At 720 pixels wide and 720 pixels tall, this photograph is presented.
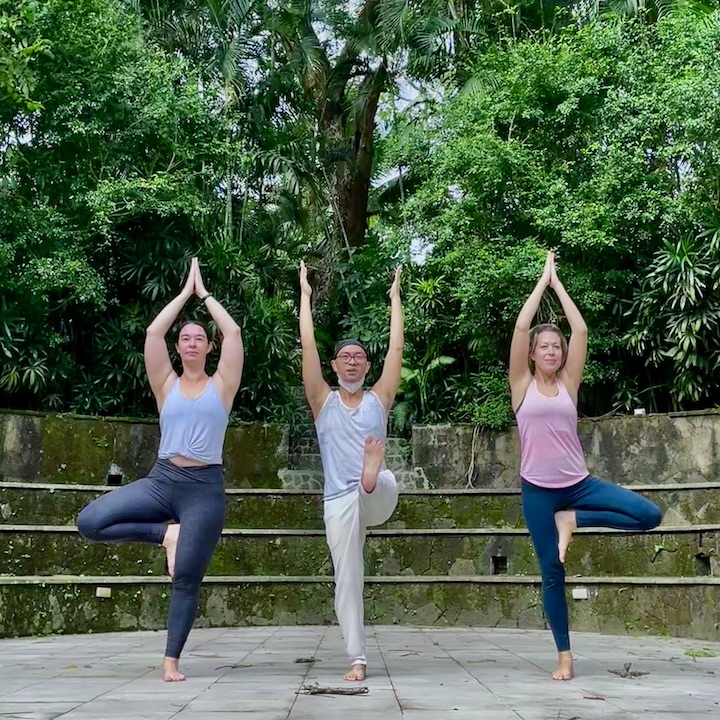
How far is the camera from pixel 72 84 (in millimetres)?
11516

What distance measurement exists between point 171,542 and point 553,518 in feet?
6.10

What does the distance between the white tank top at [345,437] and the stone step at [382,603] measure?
16.3ft

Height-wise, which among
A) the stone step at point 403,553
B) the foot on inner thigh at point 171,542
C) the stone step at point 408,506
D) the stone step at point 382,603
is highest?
the foot on inner thigh at point 171,542

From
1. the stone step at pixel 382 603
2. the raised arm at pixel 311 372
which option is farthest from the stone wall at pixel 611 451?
the raised arm at pixel 311 372

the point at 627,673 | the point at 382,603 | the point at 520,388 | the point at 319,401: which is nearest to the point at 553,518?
the point at 520,388

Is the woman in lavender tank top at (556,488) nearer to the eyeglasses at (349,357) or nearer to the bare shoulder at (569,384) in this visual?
the bare shoulder at (569,384)


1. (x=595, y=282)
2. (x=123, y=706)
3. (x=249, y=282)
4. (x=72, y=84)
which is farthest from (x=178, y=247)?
(x=123, y=706)

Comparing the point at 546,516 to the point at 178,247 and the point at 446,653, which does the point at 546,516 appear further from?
the point at 178,247

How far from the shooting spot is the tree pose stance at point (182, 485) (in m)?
4.59

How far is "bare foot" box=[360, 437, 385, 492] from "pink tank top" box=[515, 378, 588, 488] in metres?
0.75

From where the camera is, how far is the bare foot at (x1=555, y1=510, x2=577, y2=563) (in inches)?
185

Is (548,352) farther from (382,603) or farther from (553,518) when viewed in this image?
(382,603)

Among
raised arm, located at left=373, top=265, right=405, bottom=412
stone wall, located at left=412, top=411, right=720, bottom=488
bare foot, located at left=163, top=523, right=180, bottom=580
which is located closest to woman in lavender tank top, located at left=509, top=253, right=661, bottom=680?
raised arm, located at left=373, top=265, right=405, bottom=412

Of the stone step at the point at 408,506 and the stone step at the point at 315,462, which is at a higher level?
the stone step at the point at 315,462
